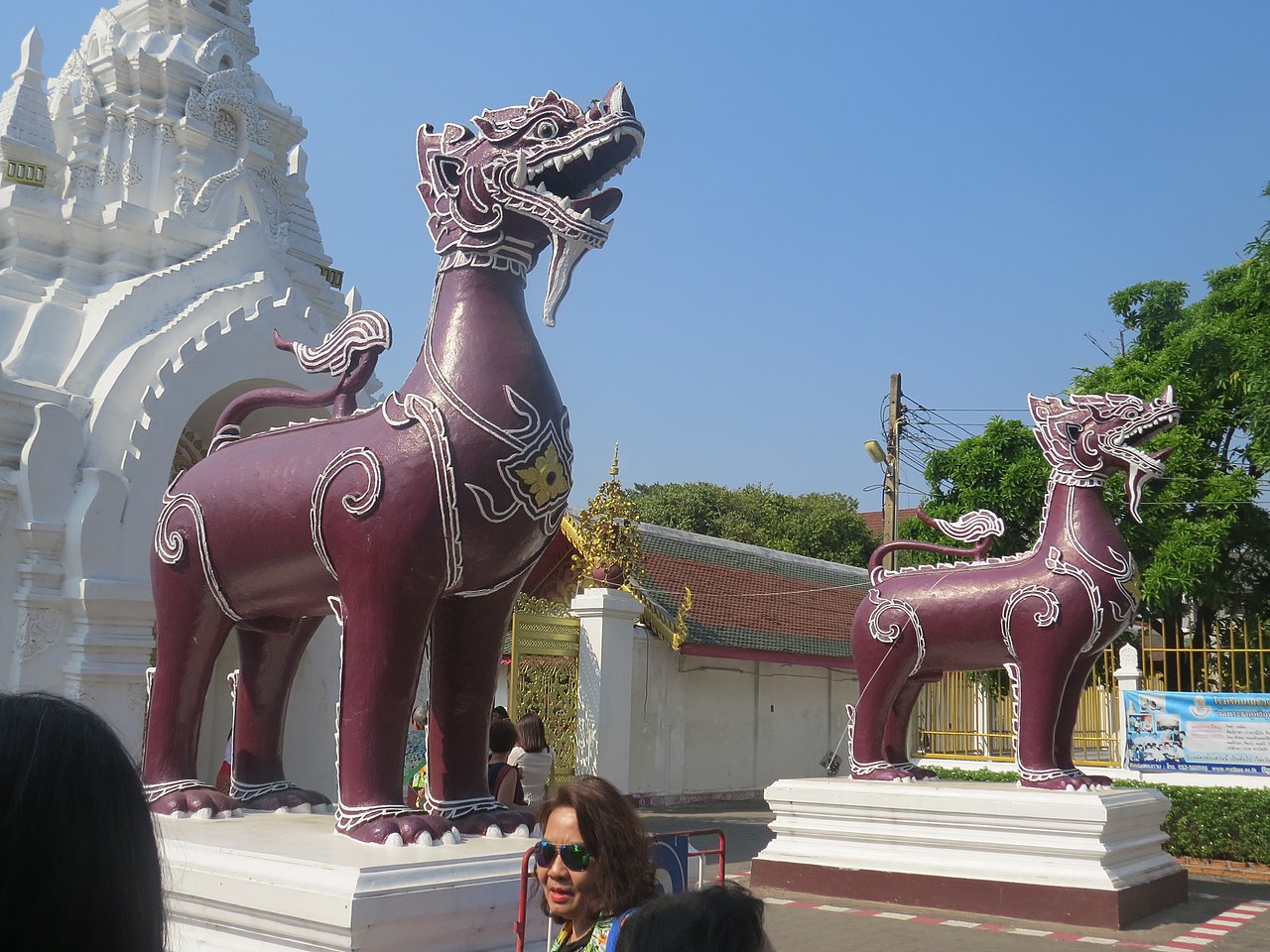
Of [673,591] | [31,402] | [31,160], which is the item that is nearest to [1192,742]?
[673,591]

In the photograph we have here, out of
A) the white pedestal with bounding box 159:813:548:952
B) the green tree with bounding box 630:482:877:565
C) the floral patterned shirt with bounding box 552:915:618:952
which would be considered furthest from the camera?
the green tree with bounding box 630:482:877:565

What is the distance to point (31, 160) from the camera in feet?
33.4

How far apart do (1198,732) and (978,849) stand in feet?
17.6

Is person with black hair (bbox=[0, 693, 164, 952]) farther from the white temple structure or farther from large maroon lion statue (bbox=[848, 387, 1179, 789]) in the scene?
large maroon lion statue (bbox=[848, 387, 1179, 789])

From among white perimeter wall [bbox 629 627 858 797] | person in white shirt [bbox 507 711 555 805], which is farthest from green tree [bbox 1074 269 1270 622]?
person in white shirt [bbox 507 711 555 805]

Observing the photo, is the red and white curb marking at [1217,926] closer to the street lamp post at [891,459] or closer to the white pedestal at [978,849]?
the white pedestal at [978,849]

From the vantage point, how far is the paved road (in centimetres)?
700

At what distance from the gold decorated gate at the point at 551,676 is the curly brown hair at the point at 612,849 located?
903 centimetres

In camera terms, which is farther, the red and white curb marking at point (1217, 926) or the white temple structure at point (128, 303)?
the white temple structure at point (128, 303)

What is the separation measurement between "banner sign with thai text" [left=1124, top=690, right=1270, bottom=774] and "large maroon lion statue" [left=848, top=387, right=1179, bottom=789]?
466 cm

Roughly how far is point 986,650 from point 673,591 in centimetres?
893

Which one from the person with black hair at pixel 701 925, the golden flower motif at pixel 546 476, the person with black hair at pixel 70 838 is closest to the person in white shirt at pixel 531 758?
the golden flower motif at pixel 546 476

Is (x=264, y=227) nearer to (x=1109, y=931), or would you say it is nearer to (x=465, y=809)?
(x=465, y=809)

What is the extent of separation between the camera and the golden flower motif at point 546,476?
12.8 feet
